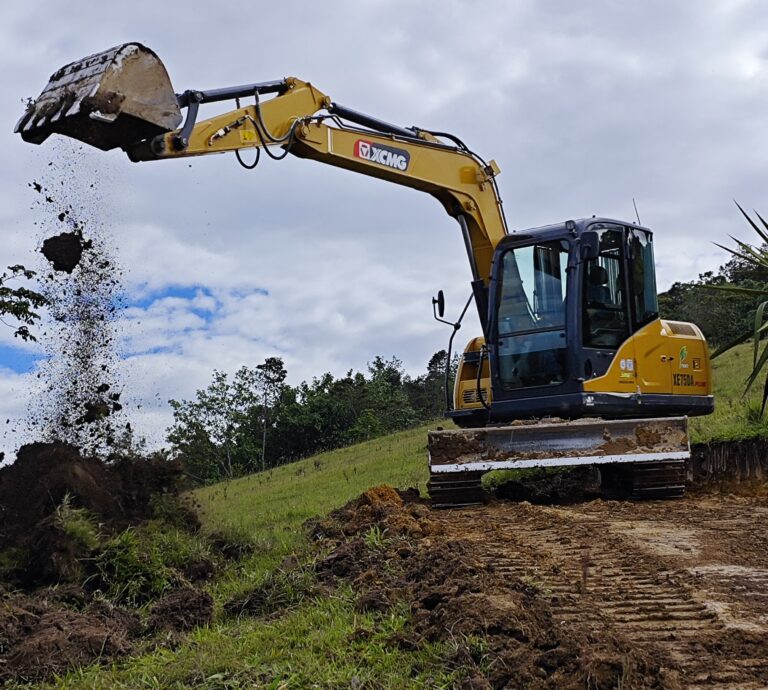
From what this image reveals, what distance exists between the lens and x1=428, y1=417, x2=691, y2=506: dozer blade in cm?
902

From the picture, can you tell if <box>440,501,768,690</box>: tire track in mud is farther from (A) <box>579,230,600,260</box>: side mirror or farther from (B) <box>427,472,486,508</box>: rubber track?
(A) <box>579,230,600,260</box>: side mirror

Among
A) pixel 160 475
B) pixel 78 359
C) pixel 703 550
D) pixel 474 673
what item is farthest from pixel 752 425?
pixel 474 673

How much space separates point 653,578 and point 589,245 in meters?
4.96

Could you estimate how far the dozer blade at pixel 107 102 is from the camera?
657 cm

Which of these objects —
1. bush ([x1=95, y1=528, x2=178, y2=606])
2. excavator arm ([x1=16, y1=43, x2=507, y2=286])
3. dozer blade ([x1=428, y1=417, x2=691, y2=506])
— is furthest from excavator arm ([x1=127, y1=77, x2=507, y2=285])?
bush ([x1=95, y1=528, x2=178, y2=606])

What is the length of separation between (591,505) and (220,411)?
3886 cm

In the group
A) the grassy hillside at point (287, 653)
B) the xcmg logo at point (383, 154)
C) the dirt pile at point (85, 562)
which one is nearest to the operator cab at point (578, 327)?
the xcmg logo at point (383, 154)

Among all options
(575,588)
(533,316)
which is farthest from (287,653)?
(533,316)

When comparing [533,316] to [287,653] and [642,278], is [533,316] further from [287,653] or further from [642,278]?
[287,653]

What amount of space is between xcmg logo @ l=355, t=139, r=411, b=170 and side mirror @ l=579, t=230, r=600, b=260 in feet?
7.32

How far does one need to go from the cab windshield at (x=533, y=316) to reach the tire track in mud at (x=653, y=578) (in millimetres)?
1816

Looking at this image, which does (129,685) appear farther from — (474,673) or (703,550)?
(703,550)

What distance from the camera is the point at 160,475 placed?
8.60 metres

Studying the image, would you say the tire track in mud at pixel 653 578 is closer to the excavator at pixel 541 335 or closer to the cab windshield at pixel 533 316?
the excavator at pixel 541 335
